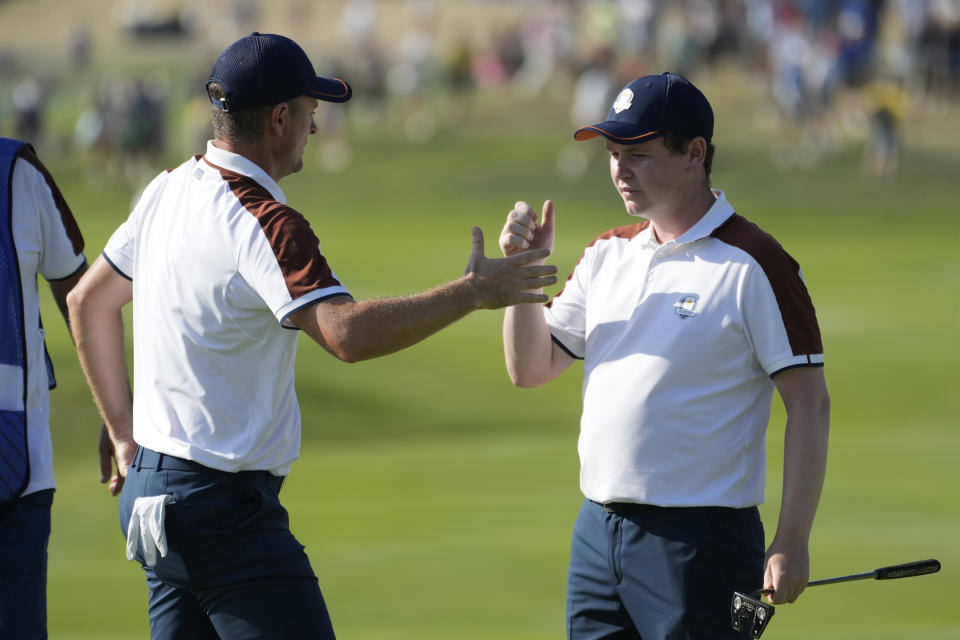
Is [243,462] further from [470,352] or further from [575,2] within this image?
[575,2]

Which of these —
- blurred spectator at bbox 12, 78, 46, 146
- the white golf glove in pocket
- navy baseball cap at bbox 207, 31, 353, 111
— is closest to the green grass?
the white golf glove in pocket

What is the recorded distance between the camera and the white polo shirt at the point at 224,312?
Result: 3469 millimetres

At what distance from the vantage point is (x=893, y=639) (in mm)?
6754

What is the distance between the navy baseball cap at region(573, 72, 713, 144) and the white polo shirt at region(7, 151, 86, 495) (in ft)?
5.42

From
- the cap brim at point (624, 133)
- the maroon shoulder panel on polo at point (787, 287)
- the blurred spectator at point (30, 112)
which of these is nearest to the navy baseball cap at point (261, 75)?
the cap brim at point (624, 133)

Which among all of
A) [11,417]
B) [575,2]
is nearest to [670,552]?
[11,417]

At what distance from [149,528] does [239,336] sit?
1.85ft

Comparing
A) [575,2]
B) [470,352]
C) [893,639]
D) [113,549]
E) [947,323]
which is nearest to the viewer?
[893,639]

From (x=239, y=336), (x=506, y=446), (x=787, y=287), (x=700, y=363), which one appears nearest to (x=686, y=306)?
(x=700, y=363)

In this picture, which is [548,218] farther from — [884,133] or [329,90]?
[884,133]

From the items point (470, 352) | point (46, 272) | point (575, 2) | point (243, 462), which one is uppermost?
point (575, 2)

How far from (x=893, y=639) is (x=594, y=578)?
3.48 metres

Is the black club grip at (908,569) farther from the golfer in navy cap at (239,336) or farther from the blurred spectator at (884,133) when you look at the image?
the blurred spectator at (884,133)

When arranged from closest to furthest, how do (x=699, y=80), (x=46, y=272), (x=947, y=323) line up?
(x=46, y=272) → (x=947, y=323) → (x=699, y=80)
